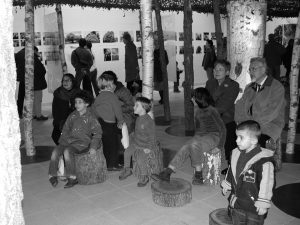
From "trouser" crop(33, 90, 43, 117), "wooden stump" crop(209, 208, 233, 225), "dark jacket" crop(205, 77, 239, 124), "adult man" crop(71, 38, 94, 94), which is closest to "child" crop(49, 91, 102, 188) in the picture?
"dark jacket" crop(205, 77, 239, 124)

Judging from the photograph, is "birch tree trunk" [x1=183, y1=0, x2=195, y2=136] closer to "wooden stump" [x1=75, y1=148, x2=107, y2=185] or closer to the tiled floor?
the tiled floor

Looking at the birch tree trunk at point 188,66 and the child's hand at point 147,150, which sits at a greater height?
the birch tree trunk at point 188,66

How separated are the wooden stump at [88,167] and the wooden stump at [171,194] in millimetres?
1040

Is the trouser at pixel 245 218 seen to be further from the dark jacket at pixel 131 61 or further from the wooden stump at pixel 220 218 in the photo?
the dark jacket at pixel 131 61

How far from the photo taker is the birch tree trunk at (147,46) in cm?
494

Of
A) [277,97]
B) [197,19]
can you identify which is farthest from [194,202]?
[197,19]

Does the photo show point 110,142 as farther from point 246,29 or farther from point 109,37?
point 109,37

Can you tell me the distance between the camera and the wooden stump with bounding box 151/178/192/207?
153 inches

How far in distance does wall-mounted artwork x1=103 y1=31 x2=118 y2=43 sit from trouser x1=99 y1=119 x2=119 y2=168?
6772 millimetres

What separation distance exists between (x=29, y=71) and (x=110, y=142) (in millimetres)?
1925

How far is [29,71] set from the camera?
19.5 feet

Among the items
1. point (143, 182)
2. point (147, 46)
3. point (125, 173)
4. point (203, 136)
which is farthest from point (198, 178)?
point (147, 46)

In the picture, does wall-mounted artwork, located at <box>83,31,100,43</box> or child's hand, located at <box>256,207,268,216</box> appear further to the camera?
wall-mounted artwork, located at <box>83,31,100,43</box>

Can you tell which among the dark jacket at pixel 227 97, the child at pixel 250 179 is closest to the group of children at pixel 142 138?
the dark jacket at pixel 227 97
